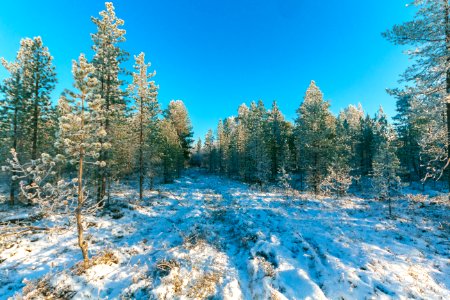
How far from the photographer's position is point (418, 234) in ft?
34.7

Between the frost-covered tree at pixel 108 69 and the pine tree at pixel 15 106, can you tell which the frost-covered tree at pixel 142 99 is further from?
the pine tree at pixel 15 106

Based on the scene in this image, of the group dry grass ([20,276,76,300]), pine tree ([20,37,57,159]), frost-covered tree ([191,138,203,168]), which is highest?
pine tree ([20,37,57,159])

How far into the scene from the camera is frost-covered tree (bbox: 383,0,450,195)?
949 centimetres

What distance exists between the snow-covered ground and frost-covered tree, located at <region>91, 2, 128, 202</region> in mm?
5050

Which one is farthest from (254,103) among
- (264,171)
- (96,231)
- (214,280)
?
(214,280)

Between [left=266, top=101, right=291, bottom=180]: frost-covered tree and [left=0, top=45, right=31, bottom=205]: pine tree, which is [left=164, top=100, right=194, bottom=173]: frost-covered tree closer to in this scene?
[left=266, top=101, right=291, bottom=180]: frost-covered tree

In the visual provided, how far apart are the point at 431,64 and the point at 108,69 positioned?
20.9 metres

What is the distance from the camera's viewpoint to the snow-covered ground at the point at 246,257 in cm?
644

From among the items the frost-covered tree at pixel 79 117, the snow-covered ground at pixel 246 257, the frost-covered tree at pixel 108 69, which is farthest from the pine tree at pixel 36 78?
the frost-covered tree at pixel 79 117

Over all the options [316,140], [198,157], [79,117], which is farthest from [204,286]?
[198,157]

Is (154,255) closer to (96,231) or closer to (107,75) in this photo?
(96,231)

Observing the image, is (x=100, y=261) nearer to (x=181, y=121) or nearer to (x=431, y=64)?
(x=431, y=64)

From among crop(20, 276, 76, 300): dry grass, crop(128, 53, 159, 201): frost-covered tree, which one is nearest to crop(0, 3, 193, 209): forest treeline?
crop(128, 53, 159, 201): frost-covered tree

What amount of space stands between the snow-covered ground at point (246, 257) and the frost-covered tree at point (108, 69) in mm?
5050
